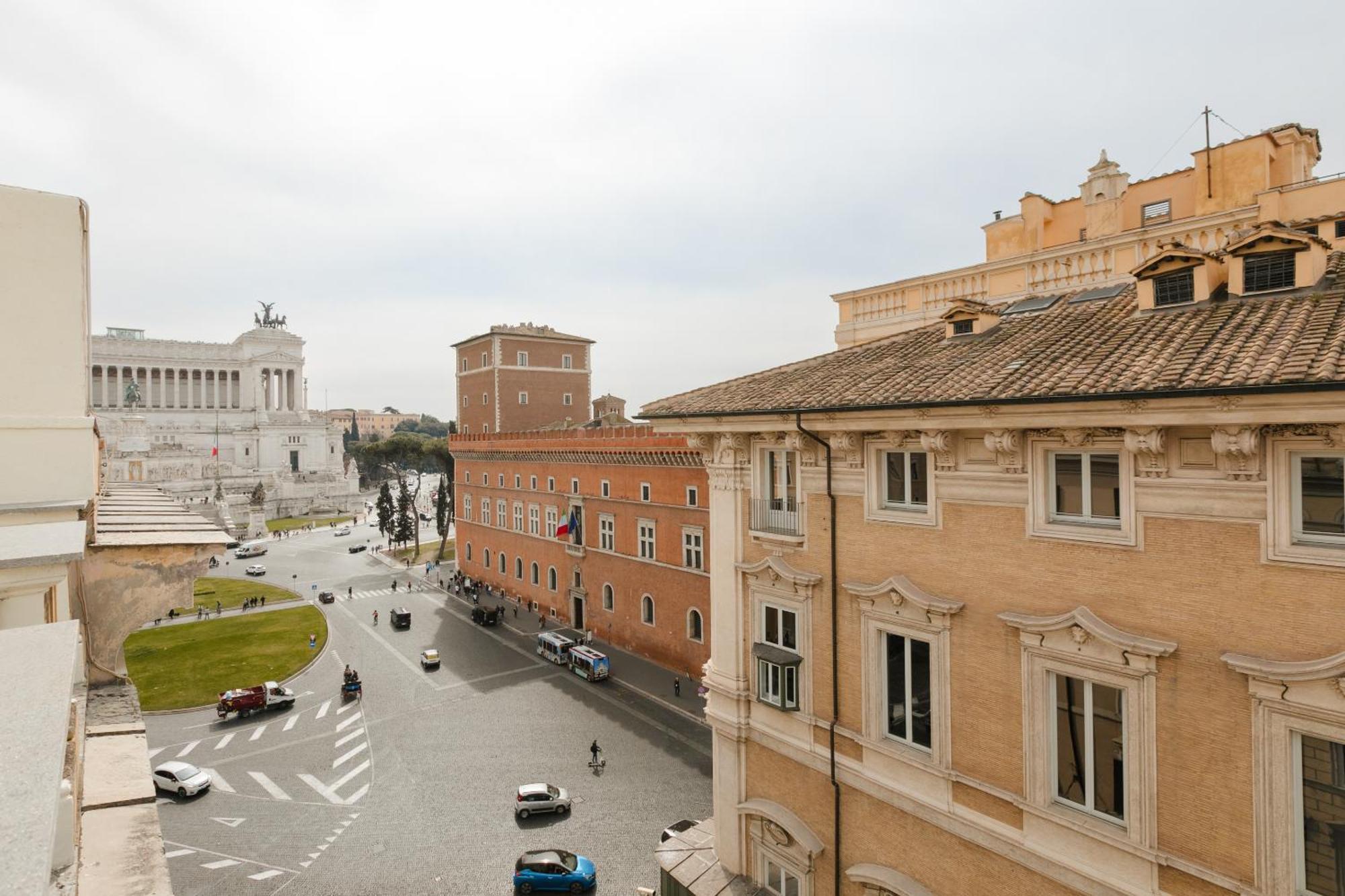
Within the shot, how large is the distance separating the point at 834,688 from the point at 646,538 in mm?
22099

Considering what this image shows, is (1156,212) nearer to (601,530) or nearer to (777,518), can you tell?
(777,518)

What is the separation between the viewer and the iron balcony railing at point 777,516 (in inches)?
424

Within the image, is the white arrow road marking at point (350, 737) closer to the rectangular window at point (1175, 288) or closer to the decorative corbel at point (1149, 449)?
the decorative corbel at point (1149, 449)

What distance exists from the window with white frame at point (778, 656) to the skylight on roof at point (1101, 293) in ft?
21.9

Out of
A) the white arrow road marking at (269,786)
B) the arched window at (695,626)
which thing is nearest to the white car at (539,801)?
the white arrow road marking at (269,786)

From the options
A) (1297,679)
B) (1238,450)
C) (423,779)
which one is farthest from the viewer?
(423,779)

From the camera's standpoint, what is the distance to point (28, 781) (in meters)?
1.89

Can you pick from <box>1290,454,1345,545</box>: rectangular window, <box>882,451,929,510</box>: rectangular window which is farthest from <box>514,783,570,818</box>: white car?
<box>1290,454,1345,545</box>: rectangular window

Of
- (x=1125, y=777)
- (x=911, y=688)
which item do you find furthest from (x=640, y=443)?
(x=1125, y=777)

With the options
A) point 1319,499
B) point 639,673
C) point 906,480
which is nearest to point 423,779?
point 639,673

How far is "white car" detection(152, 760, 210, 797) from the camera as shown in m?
20.9

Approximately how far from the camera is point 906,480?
9500mm

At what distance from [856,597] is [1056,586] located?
2707 mm

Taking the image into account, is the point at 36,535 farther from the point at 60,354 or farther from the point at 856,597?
the point at 856,597
